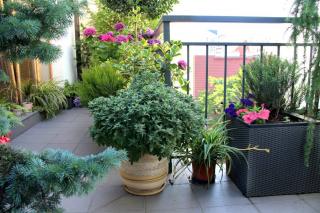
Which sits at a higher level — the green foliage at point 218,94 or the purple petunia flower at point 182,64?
the purple petunia flower at point 182,64

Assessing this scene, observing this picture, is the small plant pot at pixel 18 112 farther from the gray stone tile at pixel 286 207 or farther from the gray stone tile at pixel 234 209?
the gray stone tile at pixel 286 207

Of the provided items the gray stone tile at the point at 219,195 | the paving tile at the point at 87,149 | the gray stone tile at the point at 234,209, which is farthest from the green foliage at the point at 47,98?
the gray stone tile at the point at 234,209

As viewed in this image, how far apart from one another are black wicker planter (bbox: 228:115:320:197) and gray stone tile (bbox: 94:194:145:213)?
2.11 ft

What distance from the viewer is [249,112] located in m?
1.75

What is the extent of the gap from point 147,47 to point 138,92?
826 mm

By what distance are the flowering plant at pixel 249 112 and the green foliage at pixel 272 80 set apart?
78 mm

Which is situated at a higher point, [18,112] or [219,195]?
[18,112]

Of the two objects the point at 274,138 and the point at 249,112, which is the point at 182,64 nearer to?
the point at 249,112

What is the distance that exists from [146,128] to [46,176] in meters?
0.77

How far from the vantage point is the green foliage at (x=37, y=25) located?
0.91 metres

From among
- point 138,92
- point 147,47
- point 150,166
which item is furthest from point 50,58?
point 147,47

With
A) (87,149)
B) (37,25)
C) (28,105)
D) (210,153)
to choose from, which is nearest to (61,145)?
(87,149)

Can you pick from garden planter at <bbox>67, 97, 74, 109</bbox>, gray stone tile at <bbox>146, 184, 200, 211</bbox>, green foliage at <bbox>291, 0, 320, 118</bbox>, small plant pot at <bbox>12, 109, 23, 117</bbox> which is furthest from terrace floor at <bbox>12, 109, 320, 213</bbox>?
garden planter at <bbox>67, 97, 74, 109</bbox>

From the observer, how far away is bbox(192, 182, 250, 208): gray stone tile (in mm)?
1684
